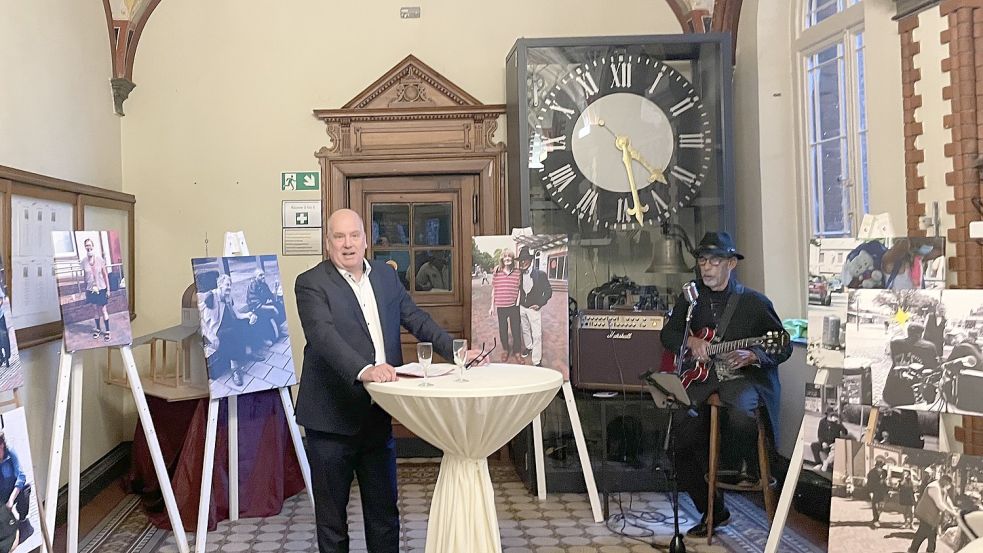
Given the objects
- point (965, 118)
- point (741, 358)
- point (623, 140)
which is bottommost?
point (741, 358)

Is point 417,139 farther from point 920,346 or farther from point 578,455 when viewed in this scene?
point 920,346

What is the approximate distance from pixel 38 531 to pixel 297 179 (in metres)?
2.73

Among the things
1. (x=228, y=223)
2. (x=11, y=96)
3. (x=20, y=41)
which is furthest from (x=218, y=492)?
(x=20, y=41)

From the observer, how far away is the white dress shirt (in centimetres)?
298

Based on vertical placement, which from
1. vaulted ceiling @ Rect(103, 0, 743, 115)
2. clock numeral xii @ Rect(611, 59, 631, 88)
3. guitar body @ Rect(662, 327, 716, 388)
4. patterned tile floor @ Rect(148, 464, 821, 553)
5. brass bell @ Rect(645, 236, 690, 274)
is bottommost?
patterned tile floor @ Rect(148, 464, 821, 553)

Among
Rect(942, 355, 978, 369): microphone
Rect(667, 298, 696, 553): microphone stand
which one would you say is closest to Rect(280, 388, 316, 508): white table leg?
Rect(667, 298, 696, 553): microphone stand

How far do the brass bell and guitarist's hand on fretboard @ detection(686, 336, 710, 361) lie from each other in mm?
878

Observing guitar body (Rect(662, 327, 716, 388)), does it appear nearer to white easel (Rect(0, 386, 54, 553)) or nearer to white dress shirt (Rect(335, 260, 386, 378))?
white dress shirt (Rect(335, 260, 386, 378))

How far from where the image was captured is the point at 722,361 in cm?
357

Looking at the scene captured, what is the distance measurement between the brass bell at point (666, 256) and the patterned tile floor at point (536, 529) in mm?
1267

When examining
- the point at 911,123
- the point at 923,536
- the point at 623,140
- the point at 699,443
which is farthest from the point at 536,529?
the point at 911,123

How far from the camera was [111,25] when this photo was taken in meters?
4.73

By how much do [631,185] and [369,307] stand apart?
6.63 ft

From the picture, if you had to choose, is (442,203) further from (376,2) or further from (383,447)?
(383,447)
